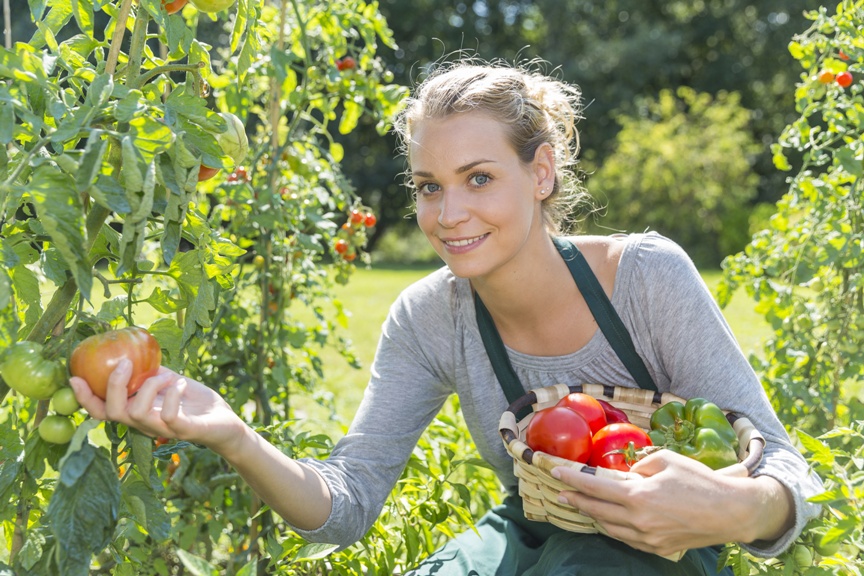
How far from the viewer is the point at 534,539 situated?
1759 millimetres

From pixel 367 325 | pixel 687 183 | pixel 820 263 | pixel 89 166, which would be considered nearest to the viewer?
pixel 89 166

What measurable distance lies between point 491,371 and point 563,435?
0.37 meters

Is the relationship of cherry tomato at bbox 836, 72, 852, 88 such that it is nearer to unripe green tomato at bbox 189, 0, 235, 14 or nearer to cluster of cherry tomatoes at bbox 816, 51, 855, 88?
cluster of cherry tomatoes at bbox 816, 51, 855, 88

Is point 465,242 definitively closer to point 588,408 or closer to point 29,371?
point 588,408

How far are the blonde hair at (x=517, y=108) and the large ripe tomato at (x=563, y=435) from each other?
530 millimetres

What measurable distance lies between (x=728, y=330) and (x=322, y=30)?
4.19 ft

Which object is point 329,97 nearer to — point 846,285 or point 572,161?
point 572,161

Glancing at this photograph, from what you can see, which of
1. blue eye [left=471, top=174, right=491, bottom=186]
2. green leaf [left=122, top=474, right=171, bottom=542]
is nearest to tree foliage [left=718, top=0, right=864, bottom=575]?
blue eye [left=471, top=174, right=491, bottom=186]

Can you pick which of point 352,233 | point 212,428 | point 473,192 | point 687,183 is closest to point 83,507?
point 212,428

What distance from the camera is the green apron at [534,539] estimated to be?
1493 mm

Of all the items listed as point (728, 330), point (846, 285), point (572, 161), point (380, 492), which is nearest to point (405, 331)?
point (380, 492)

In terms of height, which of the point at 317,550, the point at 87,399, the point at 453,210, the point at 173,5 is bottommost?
the point at 317,550

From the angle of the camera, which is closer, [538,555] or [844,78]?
[538,555]

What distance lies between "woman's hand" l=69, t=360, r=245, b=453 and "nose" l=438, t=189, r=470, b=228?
1.93 ft
